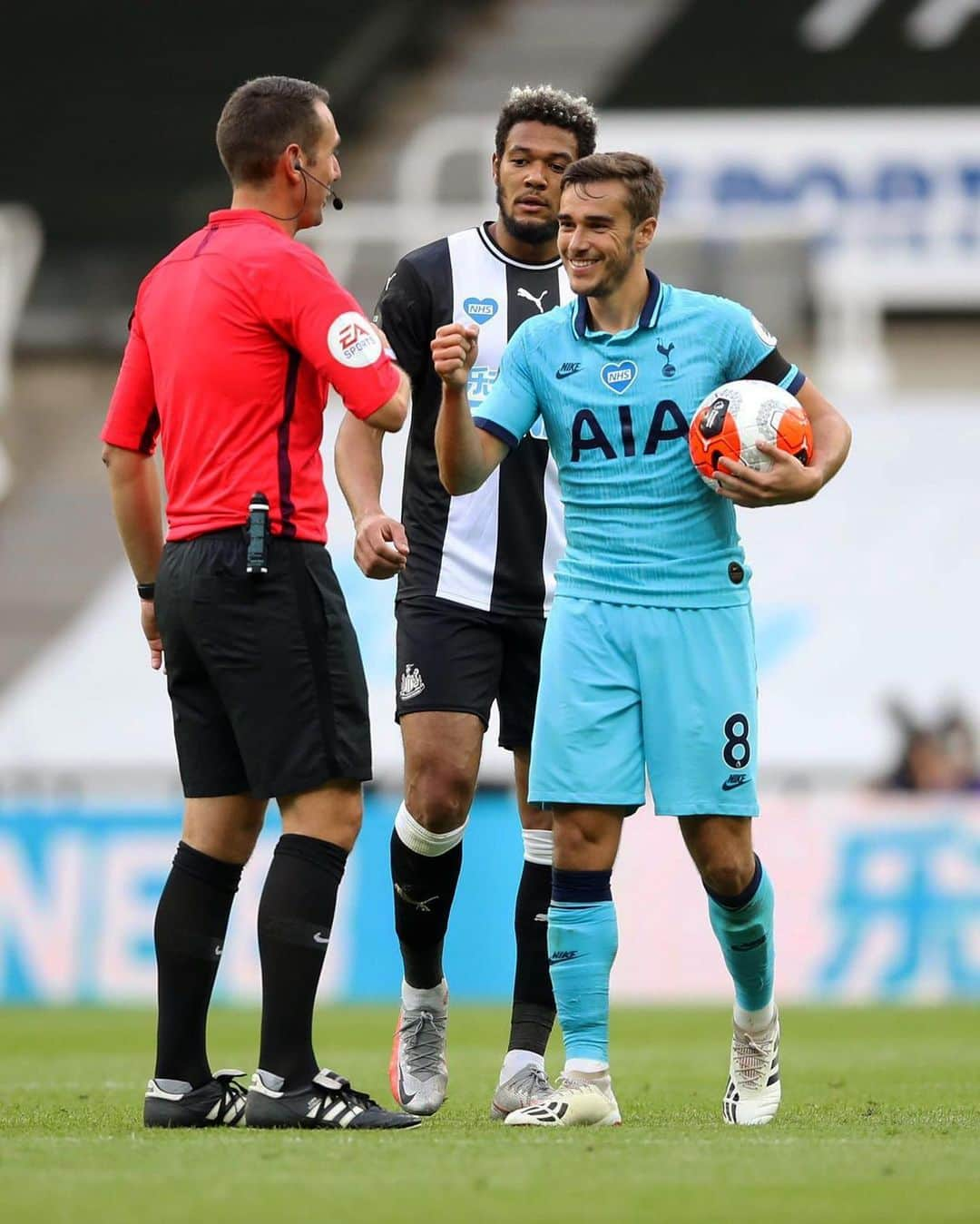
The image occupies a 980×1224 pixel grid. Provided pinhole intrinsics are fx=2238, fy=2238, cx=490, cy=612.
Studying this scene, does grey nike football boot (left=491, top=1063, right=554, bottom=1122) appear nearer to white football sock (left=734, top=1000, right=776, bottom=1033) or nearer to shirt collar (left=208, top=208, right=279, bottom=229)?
white football sock (left=734, top=1000, right=776, bottom=1033)

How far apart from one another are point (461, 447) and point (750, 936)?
4.50 ft

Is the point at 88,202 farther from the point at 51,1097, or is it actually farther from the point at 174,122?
the point at 51,1097

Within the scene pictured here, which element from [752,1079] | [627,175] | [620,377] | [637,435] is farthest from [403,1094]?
[627,175]

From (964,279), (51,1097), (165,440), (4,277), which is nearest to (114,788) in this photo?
(4,277)

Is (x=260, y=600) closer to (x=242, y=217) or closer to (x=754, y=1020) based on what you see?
(x=242, y=217)

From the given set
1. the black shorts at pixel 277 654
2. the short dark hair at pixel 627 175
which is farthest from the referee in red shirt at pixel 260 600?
the short dark hair at pixel 627 175

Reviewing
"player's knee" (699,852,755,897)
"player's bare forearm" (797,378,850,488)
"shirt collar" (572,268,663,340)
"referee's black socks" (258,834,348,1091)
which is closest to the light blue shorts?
"player's knee" (699,852,755,897)

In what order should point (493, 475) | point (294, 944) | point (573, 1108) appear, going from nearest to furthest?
point (294, 944) < point (573, 1108) < point (493, 475)

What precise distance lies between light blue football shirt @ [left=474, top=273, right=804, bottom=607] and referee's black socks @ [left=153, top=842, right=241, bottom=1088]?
1097 mm

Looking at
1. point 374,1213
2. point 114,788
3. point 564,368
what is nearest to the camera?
point 374,1213

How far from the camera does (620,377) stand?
5.34m

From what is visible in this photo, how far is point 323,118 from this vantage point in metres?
5.22

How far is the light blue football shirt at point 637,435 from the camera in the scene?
5305 millimetres

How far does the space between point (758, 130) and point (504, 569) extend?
49.9ft
